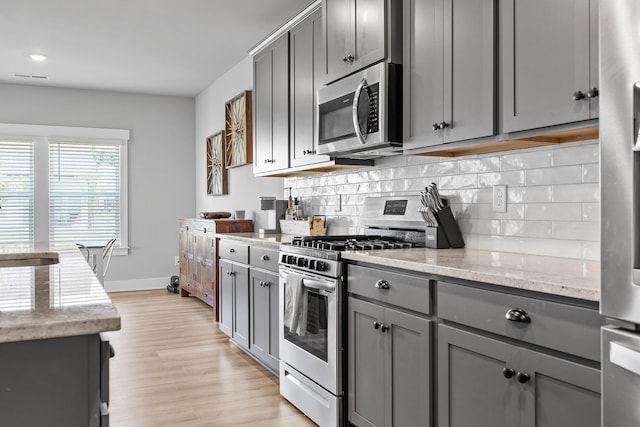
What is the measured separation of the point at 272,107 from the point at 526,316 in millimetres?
→ 3091

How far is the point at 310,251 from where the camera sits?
9.59 ft

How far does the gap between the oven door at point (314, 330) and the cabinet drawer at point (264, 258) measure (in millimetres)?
261

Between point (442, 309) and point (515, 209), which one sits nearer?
point (442, 309)

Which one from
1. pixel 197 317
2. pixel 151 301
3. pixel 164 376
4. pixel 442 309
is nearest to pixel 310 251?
pixel 442 309

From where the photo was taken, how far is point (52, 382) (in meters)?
1.20

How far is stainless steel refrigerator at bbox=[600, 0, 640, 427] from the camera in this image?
4.04ft

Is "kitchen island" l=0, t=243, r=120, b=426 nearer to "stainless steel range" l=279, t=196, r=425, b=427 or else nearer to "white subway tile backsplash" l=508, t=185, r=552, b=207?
"stainless steel range" l=279, t=196, r=425, b=427

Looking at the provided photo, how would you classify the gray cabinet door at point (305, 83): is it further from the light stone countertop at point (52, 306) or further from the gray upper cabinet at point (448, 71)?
the light stone countertop at point (52, 306)

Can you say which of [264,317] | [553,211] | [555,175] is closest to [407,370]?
[553,211]

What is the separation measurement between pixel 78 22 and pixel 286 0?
1.85m

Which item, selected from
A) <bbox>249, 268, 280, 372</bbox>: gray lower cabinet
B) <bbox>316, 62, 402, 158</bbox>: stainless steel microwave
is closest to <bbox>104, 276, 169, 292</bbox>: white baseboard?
<bbox>249, 268, 280, 372</bbox>: gray lower cabinet

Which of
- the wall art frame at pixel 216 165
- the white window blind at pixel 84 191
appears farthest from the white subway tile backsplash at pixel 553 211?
the white window blind at pixel 84 191

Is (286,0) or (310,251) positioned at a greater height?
(286,0)

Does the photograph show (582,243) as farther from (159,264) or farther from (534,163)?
(159,264)
